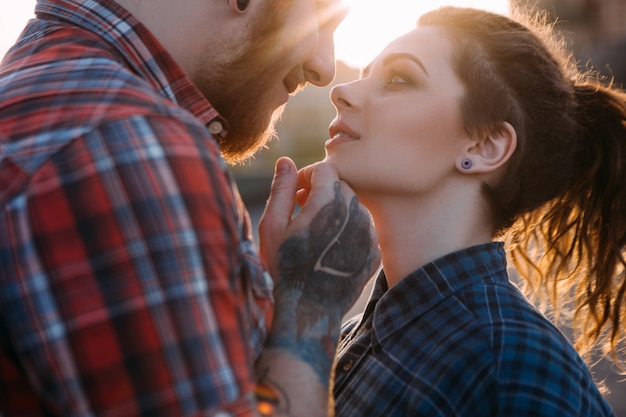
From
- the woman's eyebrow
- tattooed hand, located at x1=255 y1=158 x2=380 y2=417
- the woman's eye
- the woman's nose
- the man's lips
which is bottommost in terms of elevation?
tattooed hand, located at x1=255 y1=158 x2=380 y2=417

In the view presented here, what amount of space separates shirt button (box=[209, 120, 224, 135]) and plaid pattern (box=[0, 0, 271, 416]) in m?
0.50

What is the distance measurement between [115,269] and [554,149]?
6.39 feet

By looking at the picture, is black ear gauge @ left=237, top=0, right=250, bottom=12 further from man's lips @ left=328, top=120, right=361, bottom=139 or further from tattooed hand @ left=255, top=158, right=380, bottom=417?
man's lips @ left=328, top=120, right=361, bottom=139

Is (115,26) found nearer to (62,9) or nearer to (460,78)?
(62,9)

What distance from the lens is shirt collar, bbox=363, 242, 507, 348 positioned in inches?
92.4

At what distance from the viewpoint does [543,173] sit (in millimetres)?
2695

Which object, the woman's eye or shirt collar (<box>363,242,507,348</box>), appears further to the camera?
the woman's eye

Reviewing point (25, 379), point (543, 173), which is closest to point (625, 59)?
point (543, 173)

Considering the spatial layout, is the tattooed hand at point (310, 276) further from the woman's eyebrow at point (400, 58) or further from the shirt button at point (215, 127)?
the woman's eyebrow at point (400, 58)

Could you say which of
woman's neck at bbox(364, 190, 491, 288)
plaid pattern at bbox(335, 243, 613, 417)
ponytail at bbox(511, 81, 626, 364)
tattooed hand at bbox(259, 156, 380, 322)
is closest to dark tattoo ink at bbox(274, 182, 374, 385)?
tattooed hand at bbox(259, 156, 380, 322)

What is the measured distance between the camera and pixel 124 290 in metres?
1.19

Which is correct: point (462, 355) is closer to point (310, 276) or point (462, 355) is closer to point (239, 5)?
point (310, 276)

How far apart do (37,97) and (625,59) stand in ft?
111

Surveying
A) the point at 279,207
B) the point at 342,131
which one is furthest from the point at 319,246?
the point at 342,131
